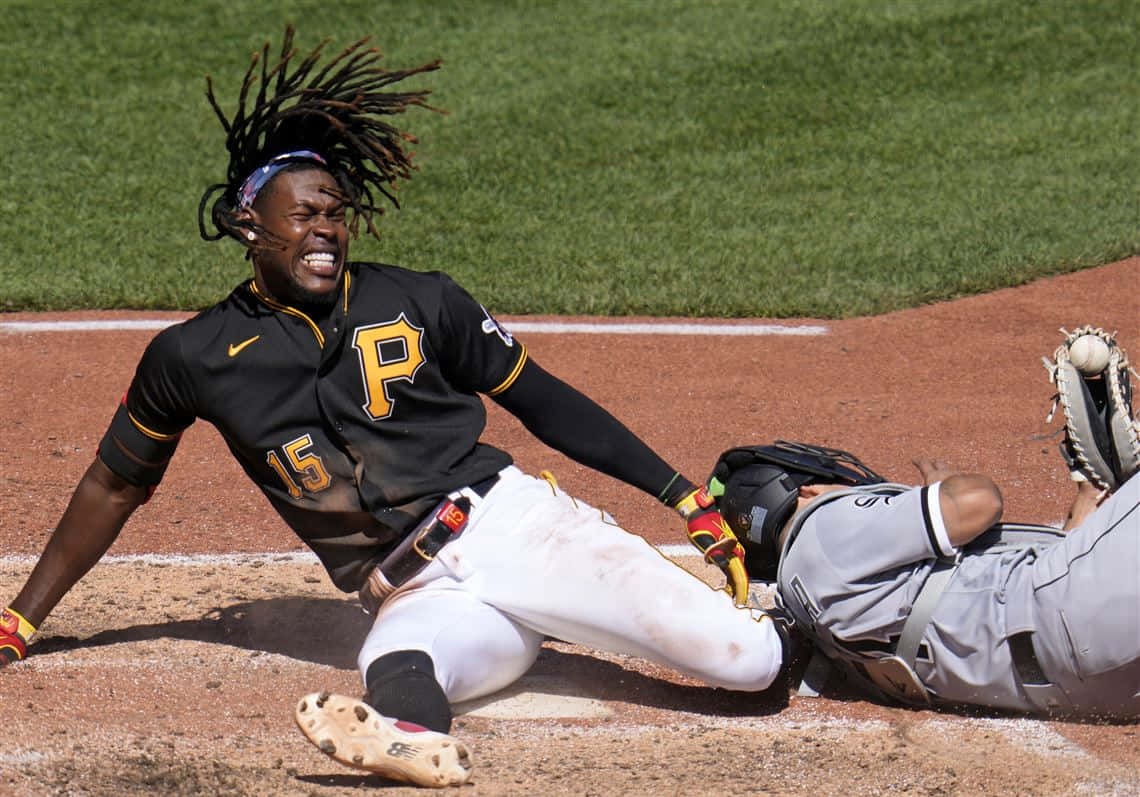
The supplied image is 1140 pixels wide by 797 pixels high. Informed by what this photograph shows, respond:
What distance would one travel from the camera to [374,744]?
3295mm

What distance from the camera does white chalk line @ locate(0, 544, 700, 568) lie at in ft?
16.7

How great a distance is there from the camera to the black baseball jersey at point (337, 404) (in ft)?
12.9

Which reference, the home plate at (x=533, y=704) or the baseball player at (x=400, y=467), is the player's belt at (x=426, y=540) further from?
the home plate at (x=533, y=704)

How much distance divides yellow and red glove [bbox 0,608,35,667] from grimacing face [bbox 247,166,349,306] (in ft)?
3.65

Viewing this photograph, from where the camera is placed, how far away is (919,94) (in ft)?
38.7

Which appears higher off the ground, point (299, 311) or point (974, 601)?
point (299, 311)

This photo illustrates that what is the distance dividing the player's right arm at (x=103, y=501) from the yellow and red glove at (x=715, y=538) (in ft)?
4.35

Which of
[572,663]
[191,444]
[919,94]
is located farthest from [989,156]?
[572,663]

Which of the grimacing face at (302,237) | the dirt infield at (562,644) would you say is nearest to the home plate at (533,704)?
the dirt infield at (562,644)

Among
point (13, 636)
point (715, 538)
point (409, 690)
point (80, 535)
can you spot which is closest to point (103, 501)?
point (80, 535)

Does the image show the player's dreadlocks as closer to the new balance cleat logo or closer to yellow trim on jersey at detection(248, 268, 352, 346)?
yellow trim on jersey at detection(248, 268, 352, 346)

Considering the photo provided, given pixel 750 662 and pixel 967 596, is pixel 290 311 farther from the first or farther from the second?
pixel 967 596

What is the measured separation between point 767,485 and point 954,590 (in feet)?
1.88

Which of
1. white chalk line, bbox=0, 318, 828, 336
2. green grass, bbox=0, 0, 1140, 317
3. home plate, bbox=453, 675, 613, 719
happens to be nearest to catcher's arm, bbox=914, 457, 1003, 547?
home plate, bbox=453, 675, 613, 719
